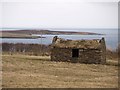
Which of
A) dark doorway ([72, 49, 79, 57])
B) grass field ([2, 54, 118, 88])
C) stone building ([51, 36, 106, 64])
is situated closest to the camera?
grass field ([2, 54, 118, 88])

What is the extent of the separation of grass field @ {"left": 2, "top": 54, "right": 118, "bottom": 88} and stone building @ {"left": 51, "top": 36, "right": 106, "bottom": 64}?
210 mm

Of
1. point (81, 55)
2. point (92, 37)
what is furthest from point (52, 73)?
point (92, 37)

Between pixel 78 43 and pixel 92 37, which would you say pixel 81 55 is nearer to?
pixel 78 43

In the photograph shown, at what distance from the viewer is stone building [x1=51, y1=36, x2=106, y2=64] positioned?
7898 millimetres

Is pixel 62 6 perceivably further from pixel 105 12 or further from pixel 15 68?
pixel 15 68

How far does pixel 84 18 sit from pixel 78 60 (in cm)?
105

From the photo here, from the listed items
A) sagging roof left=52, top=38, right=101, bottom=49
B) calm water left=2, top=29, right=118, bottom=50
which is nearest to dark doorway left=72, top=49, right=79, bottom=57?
sagging roof left=52, top=38, right=101, bottom=49

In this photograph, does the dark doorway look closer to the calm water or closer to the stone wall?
the stone wall

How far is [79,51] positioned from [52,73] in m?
1.04

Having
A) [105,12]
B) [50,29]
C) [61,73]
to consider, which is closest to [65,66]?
[61,73]

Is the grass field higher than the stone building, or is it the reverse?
the stone building

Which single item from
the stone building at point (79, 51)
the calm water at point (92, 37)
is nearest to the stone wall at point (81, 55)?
the stone building at point (79, 51)

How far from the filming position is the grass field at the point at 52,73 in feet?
24.2

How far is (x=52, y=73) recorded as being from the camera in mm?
7625
